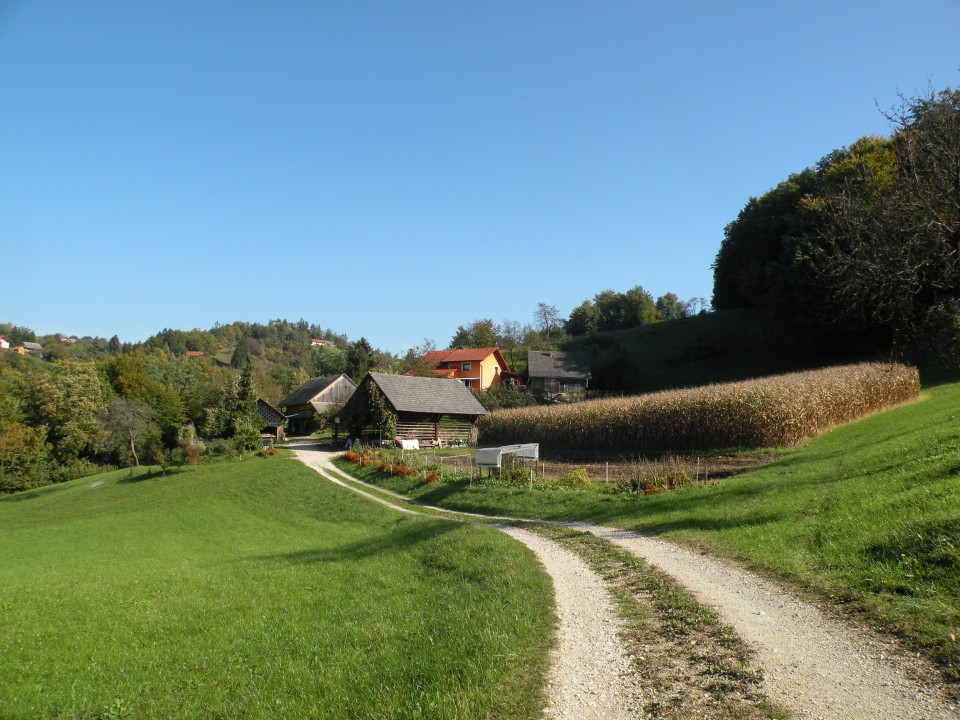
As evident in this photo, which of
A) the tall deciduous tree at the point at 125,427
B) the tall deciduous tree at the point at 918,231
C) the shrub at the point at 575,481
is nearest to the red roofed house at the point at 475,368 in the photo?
the tall deciduous tree at the point at 125,427

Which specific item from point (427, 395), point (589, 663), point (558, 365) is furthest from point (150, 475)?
point (589, 663)

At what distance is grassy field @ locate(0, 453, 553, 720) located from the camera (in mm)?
7028

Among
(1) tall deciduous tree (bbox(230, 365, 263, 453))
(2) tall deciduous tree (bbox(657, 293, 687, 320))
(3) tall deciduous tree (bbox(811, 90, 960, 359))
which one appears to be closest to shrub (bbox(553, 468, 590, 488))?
(3) tall deciduous tree (bbox(811, 90, 960, 359))

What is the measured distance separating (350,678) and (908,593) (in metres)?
6.87

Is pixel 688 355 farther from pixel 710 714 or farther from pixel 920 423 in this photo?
pixel 710 714

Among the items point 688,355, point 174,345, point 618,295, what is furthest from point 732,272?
point 174,345

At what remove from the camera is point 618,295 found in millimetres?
114188

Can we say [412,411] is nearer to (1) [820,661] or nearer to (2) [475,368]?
(2) [475,368]

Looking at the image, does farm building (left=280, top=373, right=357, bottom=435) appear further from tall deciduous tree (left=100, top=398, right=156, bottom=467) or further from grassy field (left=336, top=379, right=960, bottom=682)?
grassy field (left=336, top=379, right=960, bottom=682)

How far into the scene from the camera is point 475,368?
3000 inches

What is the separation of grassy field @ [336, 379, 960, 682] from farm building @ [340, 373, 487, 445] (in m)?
24.0

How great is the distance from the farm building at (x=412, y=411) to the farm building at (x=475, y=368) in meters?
21.7

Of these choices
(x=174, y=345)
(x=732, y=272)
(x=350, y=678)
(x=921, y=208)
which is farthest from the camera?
(x=174, y=345)

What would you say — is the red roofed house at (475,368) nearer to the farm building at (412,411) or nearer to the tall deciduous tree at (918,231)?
the farm building at (412,411)
